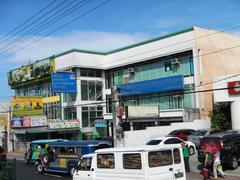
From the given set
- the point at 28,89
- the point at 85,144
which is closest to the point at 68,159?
the point at 85,144

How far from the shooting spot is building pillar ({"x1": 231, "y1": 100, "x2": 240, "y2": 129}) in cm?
3625

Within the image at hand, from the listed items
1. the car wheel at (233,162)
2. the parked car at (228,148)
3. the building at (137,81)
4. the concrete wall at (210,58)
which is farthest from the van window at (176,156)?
the concrete wall at (210,58)

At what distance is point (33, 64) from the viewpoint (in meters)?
61.5

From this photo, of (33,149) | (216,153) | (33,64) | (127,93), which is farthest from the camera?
(33,64)

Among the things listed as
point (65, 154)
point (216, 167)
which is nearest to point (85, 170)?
point (216, 167)

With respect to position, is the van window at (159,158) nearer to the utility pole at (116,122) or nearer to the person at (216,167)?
the person at (216,167)

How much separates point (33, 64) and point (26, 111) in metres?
9.05

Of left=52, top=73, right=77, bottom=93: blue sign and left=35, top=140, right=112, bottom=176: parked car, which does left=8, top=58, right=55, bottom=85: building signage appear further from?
left=35, top=140, right=112, bottom=176: parked car

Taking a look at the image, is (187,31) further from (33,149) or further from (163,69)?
(33,149)

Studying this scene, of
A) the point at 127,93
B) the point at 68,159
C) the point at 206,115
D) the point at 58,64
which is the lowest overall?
the point at 68,159

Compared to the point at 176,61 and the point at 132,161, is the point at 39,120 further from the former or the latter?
the point at 132,161

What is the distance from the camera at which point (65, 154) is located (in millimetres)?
25984

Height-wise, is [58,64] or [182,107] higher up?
[58,64]

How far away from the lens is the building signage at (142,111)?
40562mm
